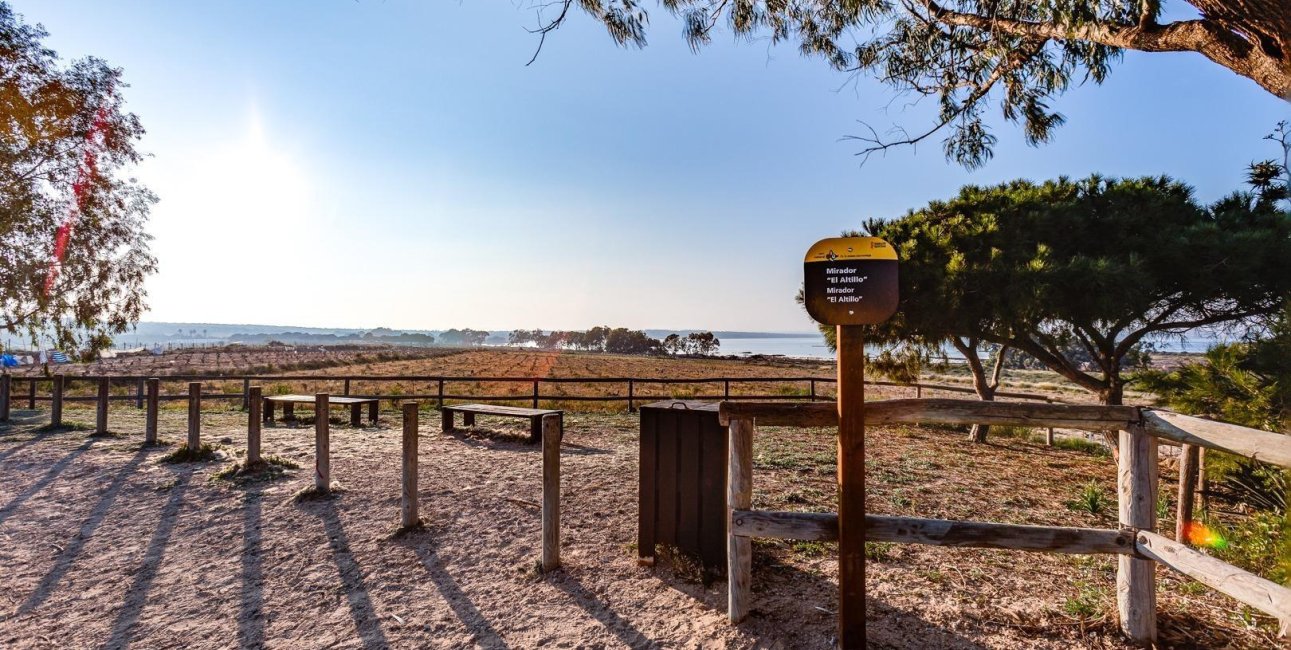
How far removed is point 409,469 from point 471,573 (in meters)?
1.30

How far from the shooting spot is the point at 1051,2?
11.5 feet

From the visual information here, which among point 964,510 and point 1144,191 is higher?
point 1144,191

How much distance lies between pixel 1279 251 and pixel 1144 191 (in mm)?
1912

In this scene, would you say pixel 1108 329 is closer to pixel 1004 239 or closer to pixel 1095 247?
pixel 1095 247

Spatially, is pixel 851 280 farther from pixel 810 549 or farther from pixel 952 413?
pixel 810 549

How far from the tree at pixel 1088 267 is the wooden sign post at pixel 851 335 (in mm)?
6532

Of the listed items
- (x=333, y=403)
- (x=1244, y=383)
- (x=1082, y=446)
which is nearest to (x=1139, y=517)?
(x=1244, y=383)

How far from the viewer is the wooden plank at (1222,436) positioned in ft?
7.31

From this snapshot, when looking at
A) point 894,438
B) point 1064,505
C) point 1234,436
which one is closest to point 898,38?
point 1234,436

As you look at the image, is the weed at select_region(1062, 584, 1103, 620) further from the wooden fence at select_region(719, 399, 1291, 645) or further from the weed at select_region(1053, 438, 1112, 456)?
the weed at select_region(1053, 438, 1112, 456)

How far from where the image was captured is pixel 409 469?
4.94 metres

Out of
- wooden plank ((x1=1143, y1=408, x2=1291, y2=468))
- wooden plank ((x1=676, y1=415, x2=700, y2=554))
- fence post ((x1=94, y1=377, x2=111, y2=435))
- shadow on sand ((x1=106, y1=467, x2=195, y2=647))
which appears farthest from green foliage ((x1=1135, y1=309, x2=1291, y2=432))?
fence post ((x1=94, y1=377, x2=111, y2=435))

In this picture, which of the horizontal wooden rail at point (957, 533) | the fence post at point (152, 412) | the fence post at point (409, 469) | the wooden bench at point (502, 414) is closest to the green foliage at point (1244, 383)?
the horizontal wooden rail at point (957, 533)

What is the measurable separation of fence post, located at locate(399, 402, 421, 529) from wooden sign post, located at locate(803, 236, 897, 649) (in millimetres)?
3736
